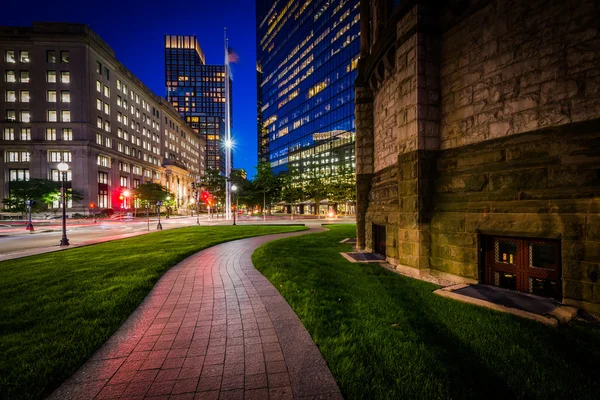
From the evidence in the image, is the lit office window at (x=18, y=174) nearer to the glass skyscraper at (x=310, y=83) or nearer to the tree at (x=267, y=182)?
the tree at (x=267, y=182)

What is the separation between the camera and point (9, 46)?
53719 mm

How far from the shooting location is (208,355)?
377 cm

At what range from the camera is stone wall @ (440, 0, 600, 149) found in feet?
17.5

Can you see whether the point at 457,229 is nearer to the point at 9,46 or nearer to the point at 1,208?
the point at 1,208

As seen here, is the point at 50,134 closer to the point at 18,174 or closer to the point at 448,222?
the point at 18,174

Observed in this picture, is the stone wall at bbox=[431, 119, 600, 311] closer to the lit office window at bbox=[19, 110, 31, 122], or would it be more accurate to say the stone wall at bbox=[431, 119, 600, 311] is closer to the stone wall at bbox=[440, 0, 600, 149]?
the stone wall at bbox=[440, 0, 600, 149]

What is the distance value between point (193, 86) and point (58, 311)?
192926 mm

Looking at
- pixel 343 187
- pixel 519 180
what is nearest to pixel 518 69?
pixel 519 180

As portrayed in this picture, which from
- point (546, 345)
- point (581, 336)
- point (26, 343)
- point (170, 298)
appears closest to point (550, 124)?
point (581, 336)

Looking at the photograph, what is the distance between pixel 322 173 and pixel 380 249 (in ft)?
195

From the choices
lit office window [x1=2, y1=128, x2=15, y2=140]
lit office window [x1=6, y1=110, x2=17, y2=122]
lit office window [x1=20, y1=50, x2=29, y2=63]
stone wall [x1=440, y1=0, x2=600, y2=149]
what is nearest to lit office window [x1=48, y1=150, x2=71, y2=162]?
lit office window [x1=2, y1=128, x2=15, y2=140]

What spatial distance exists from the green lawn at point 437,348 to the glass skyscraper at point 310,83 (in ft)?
193

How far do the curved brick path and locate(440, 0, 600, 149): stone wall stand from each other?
6.73m

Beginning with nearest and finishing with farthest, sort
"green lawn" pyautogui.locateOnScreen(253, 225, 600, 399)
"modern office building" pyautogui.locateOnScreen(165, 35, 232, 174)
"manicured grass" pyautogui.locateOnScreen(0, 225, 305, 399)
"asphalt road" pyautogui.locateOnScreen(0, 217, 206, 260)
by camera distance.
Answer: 1. "green lawn" pyautogui.locateOnScreen(253, 225, 600, 399)
2. "manicured grass" pyautogui.locateOnScreen(0, 225, 305, 399)
3. "asphalt road" pyautogui.locateOnScreen(0, 217, 206, 260)
4. "modern office building" pyautogui.locateOnScreen(165, 35, 232, 174)
